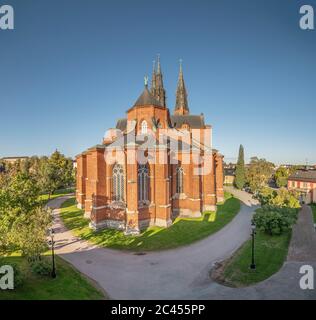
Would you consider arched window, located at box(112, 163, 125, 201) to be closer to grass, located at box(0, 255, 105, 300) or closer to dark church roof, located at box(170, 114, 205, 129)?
grass, located at box(0, 255, 105, 300)

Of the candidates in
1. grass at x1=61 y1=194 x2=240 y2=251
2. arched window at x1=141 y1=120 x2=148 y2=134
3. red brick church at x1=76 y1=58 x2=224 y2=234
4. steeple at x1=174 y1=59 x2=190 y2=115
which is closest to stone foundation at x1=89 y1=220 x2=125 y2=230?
red brick church at x1=76 y1=58 x2=224 y2=234

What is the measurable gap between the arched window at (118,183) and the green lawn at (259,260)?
43.3ft

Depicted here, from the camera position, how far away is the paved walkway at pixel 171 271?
12836mm

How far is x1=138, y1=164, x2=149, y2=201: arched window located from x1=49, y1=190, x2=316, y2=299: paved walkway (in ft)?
23.8

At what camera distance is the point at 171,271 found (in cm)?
1585

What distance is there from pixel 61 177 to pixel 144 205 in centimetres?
3076

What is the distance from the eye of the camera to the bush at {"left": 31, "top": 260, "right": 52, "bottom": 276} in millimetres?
14750

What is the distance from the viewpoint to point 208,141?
42.3 metres

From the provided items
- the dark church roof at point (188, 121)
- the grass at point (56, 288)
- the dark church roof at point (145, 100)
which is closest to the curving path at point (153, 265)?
the grass at point (56, 288)

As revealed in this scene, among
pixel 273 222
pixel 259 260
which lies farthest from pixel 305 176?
pixel 259 260

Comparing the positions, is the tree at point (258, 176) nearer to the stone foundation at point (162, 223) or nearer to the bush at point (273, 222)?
the bush at point (273, 222)
